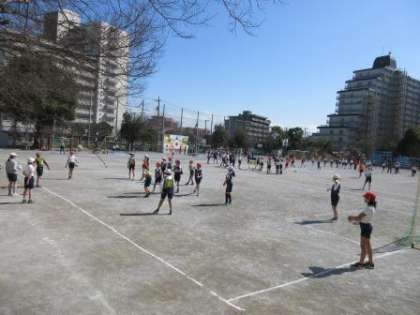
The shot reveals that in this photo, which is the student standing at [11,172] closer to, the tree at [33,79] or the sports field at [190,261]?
the sports field at [190,261]

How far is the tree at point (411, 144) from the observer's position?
299ft

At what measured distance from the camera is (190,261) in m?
9.26

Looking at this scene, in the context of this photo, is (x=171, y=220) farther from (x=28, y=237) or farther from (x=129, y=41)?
(x=129, y=41)

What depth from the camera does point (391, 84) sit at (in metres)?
131

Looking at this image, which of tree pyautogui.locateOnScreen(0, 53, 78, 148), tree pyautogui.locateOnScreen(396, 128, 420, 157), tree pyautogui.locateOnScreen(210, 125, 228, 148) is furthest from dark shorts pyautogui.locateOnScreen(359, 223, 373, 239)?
tree pyautogui.locateOnScreen(210, 125, 228, 148)

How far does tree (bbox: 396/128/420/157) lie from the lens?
91.1 m

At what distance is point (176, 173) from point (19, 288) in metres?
13.4

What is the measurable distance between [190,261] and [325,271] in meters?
3.21

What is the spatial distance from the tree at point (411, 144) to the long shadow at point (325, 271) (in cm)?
9331

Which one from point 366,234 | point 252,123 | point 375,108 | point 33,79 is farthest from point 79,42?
point 252,123

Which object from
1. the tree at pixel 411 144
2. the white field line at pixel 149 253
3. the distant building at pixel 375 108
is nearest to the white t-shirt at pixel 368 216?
the white field line at pixel 149 253

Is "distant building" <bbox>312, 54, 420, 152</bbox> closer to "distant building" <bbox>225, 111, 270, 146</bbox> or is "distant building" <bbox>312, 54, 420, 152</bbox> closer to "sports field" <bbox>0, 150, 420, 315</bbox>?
"distant building" <bbox>225, 111, 270, 146</bbox>

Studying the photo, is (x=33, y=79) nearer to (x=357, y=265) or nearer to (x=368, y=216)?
(x=368, y=216)

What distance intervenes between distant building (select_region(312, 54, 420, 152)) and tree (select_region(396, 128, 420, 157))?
1021 inches
